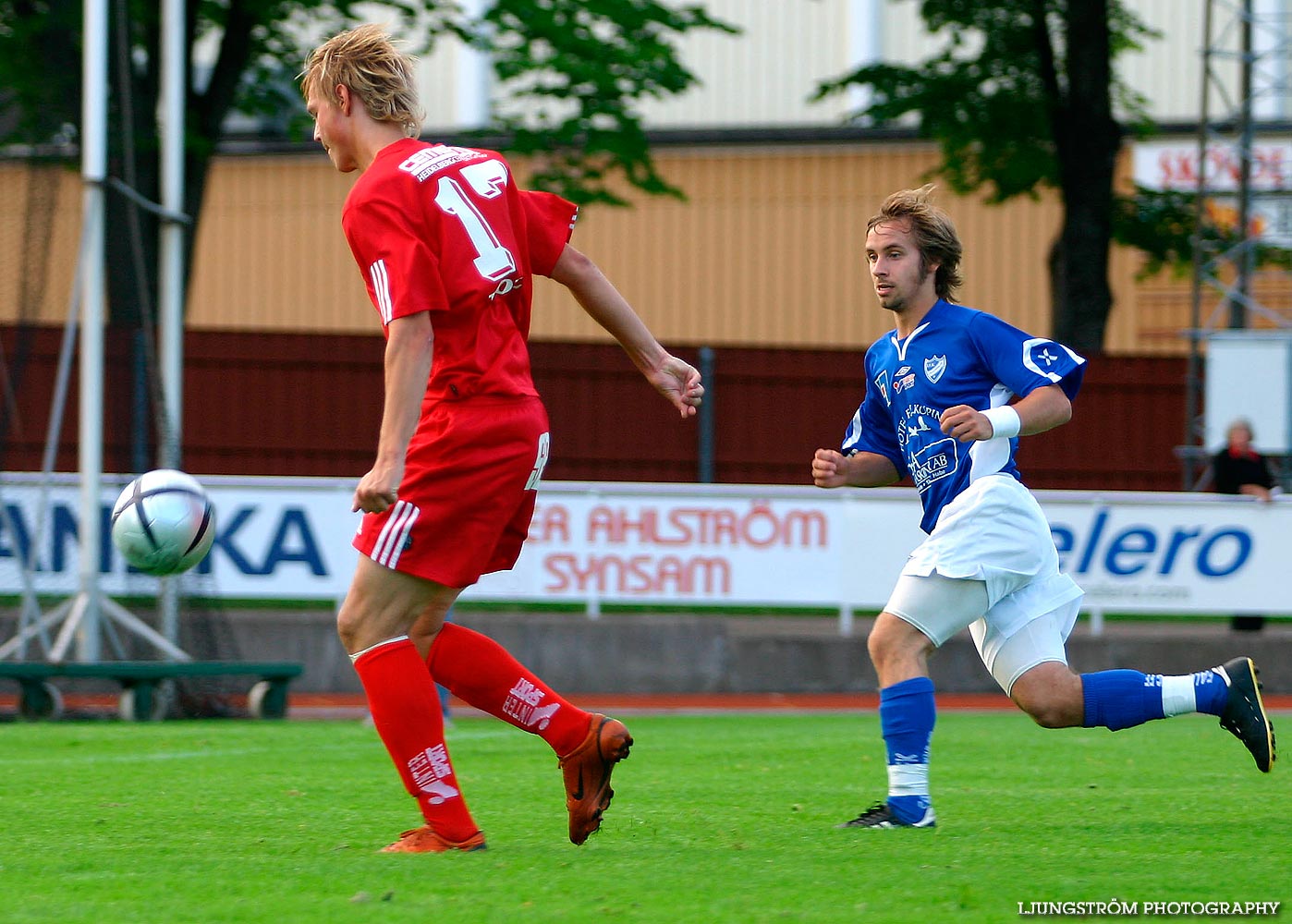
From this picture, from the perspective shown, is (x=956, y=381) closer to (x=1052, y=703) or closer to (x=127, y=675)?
(x=1052, y=703)

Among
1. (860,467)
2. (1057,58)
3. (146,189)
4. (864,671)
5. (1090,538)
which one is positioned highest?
(1057,58)

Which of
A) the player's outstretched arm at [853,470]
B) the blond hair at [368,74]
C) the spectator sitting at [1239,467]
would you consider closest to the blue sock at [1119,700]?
the player's outstretched arm at [853,470]

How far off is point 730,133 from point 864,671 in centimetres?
1804

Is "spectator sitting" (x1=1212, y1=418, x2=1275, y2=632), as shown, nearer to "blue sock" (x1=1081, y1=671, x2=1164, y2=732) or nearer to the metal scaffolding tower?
the metal scaffolding tower

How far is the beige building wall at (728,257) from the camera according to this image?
96.9 feet

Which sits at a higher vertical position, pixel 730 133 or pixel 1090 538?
pixel 730 133

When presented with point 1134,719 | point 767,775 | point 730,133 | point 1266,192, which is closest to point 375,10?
point 730,133

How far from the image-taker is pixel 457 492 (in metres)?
4.52

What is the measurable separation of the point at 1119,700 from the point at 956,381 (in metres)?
1.04

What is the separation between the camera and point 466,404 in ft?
15.0

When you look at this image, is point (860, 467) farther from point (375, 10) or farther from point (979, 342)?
point (375, 10)

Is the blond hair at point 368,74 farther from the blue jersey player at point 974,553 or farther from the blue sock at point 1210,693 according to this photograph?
the blue sock at point 1210,693

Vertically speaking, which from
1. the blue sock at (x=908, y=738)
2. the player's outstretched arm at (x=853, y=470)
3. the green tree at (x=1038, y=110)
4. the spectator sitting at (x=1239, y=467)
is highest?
the green tree at (x=1038, y=110)

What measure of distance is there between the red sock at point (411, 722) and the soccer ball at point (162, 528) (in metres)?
1.95
